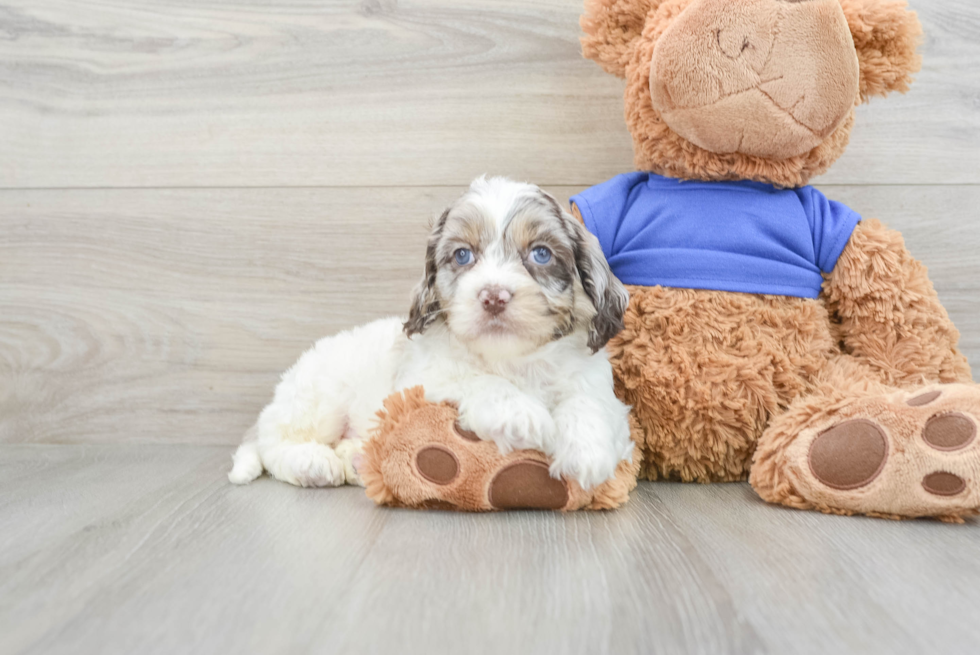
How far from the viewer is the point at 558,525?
4.30 feet

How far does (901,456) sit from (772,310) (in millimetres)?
412

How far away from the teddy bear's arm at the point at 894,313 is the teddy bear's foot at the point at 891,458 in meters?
0.21

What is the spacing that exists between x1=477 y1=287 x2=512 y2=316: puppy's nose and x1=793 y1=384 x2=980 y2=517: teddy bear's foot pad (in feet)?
2.15

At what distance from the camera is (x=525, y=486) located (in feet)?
4.42

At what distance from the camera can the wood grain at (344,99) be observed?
197 centimetres

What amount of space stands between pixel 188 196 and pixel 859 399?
6.05ft

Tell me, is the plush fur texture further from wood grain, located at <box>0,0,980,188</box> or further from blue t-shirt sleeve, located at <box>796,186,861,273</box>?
wood grain, located at <box>0,0,980,188</box>

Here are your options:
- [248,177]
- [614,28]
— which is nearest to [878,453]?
[614,28]

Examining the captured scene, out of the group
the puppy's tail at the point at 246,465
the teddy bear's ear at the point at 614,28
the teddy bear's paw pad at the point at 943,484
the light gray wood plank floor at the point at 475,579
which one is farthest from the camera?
the puppy's tail at the point at 246,465

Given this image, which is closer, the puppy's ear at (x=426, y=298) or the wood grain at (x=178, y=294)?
the puppy's ear at (x=426, y=298)

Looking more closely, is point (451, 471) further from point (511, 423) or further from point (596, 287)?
point (596, 287)


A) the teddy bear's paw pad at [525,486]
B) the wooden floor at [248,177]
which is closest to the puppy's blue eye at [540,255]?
the teddy bear's paw pad at [525,486]

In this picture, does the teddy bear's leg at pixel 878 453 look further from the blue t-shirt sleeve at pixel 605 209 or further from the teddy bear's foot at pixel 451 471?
the blue t-shirt sleeve at pixel 605 209

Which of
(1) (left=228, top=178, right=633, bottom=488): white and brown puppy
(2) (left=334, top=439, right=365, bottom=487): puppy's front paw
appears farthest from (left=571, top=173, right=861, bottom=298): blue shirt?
(2) (left=334, top=439, right=365, bottom=487): puppy's front paw
